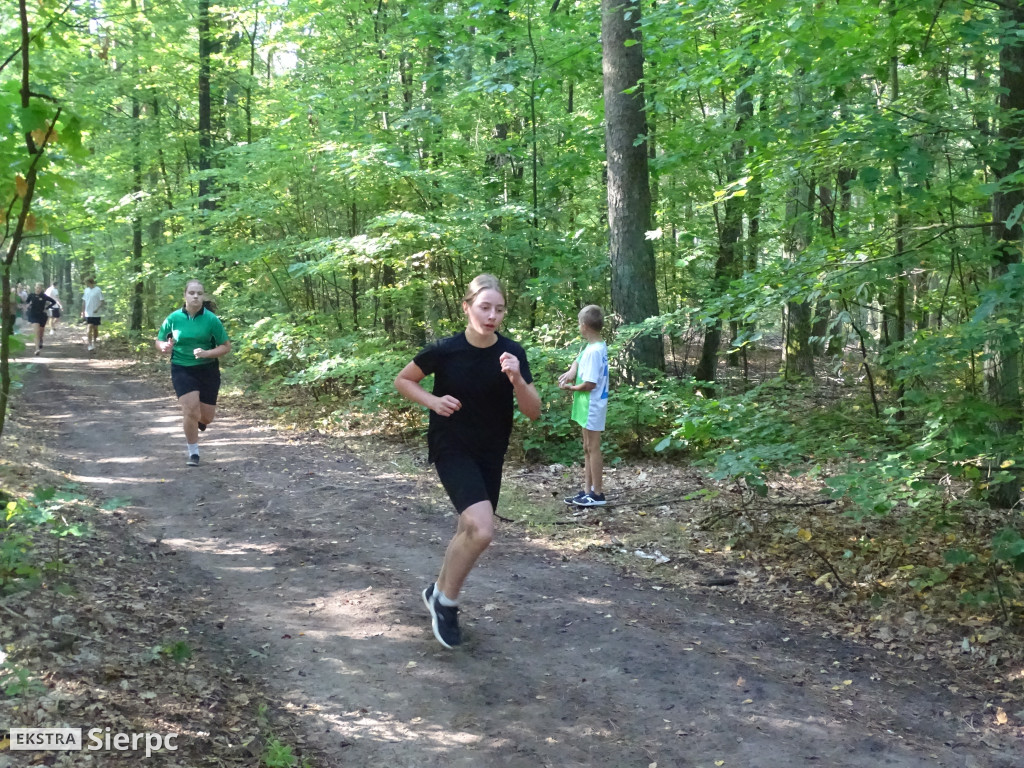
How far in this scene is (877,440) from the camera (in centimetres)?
586

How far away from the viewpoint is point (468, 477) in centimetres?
448

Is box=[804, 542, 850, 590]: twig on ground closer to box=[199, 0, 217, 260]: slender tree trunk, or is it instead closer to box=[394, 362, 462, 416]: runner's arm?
box=[394, 362, 462, 416]: runner's arm

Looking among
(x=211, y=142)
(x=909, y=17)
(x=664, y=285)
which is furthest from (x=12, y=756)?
(x=211, y=142)

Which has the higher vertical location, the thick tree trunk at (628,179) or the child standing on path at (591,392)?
the thick tree trunk at (628,179)

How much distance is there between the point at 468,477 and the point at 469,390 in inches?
20.0

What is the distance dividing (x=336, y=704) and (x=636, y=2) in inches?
365

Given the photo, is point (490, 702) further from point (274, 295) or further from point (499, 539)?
point (274, 295)

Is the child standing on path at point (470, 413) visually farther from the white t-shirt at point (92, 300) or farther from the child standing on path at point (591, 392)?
the white t-shirt at point (92, 300)

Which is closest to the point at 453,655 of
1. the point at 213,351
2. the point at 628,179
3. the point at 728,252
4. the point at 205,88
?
the point at 213,351

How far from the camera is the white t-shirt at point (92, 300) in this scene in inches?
866

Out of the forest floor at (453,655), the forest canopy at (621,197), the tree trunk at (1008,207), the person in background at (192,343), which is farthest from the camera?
the person in background at (192,343)

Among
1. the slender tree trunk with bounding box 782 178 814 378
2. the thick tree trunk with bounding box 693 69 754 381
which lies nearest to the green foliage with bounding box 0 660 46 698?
the thick tree trunk with bounding box 693 69 754 381

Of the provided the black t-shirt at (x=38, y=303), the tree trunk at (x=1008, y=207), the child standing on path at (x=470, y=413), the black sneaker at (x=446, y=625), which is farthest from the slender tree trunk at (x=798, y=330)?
the black t-shirt at (x=38, y=303)

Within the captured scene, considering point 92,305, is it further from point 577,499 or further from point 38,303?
point 577,499
